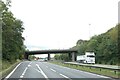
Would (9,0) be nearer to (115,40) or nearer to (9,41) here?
(9,41)

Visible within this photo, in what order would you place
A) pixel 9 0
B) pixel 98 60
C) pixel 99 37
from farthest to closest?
pixel 99 37
pixel 98 60
pixel 9 0

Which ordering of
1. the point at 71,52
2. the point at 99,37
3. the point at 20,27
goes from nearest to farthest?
the point at 20,27 < the point at 99,37 < the point at 71,52

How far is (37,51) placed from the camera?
156 metres

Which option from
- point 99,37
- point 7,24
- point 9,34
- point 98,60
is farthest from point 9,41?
point 99,37

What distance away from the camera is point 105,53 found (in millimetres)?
92812

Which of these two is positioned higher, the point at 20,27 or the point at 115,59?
the point at 20,27

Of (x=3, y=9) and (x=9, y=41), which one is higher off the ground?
(x=3, y=9)

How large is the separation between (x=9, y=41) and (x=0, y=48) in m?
10.8

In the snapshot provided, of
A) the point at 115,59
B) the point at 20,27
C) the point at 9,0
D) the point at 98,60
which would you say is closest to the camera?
the point at 9,0

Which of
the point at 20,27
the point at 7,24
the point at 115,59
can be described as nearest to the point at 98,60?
the point at 115,59

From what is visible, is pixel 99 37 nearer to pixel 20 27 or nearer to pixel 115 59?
pixel 115 59

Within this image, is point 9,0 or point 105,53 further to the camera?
point 105,53

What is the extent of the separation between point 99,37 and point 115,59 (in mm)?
31933

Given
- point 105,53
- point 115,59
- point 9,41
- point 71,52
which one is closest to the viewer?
point 9,41
